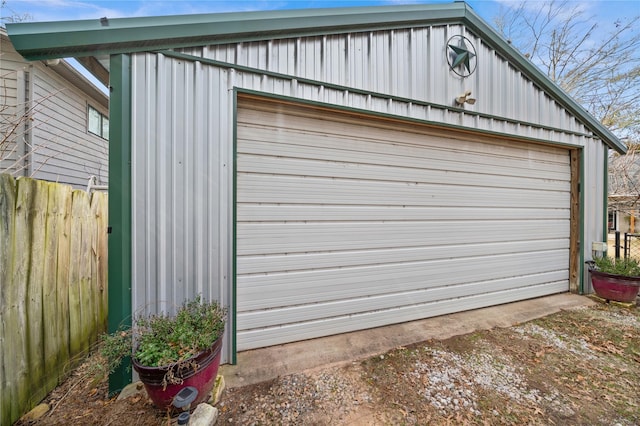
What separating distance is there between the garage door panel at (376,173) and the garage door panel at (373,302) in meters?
1.38

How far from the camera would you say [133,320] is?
1.90 meters

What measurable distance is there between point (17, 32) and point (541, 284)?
21.1 feet

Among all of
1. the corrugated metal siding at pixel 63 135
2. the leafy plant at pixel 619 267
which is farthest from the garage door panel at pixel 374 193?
the corrugated metal siding at pixel 63 135

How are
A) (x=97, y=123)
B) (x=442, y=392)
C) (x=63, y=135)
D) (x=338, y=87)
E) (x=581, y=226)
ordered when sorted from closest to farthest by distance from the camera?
(x=442, y=392) → (x=338, y=87) → (x=581, y=226) → (x=63, y=135) → (x=97, y=123)

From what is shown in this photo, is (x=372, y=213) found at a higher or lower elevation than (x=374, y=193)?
lower

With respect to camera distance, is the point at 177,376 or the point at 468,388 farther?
the point at 468,388

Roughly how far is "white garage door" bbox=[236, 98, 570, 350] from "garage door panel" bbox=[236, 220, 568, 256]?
0.01 m

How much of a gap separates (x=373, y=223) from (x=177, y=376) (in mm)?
2226

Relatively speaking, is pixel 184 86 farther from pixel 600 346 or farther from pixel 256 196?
pixel 600 346

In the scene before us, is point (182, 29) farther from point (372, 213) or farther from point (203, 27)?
point (372, 213)

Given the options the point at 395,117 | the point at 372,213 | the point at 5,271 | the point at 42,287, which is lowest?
the point at 42,287

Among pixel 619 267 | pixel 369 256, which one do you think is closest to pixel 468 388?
pixel 369 256

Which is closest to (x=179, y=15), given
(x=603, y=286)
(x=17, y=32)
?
(x=17, y=32)

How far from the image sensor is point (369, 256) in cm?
293
